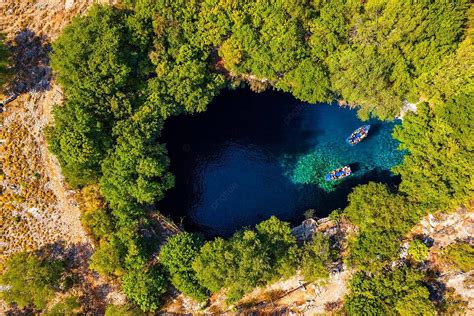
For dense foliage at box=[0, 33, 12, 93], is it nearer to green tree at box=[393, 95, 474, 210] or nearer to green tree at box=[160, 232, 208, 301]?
green tree at box=[160, 232, 208, 301]

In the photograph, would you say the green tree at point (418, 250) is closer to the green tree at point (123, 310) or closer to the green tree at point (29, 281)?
the green tree at point (123, 310)

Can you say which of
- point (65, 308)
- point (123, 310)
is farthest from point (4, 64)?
point (123, 310)

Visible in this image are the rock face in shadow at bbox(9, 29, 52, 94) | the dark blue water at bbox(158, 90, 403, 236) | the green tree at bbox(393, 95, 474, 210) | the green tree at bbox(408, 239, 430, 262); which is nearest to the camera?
the green tree at bbox(393, 95, 474, 210)

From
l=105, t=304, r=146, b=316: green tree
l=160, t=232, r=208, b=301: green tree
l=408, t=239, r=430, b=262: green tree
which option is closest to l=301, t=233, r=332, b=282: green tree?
l=408, t=239, r=430, b=262: green tree

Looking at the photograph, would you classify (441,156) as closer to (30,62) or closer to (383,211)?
(383,211)

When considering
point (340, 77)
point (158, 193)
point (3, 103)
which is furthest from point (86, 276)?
point (340, 77)

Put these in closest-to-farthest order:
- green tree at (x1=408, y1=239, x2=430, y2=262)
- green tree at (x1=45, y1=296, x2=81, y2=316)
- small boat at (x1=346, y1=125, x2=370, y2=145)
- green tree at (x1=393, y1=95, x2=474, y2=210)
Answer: green tree at (x1=393, y1=95, x2=474, y2=210) → green tree at (x1=45, y1=296, x2=81, y2=316) → green tree at (x1=408, y1=239, x2=430, y2=262) → small boat at (x1=346, y1=125, x2=370, y2=145)

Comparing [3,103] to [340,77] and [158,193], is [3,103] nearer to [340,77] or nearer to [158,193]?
[158,193]
